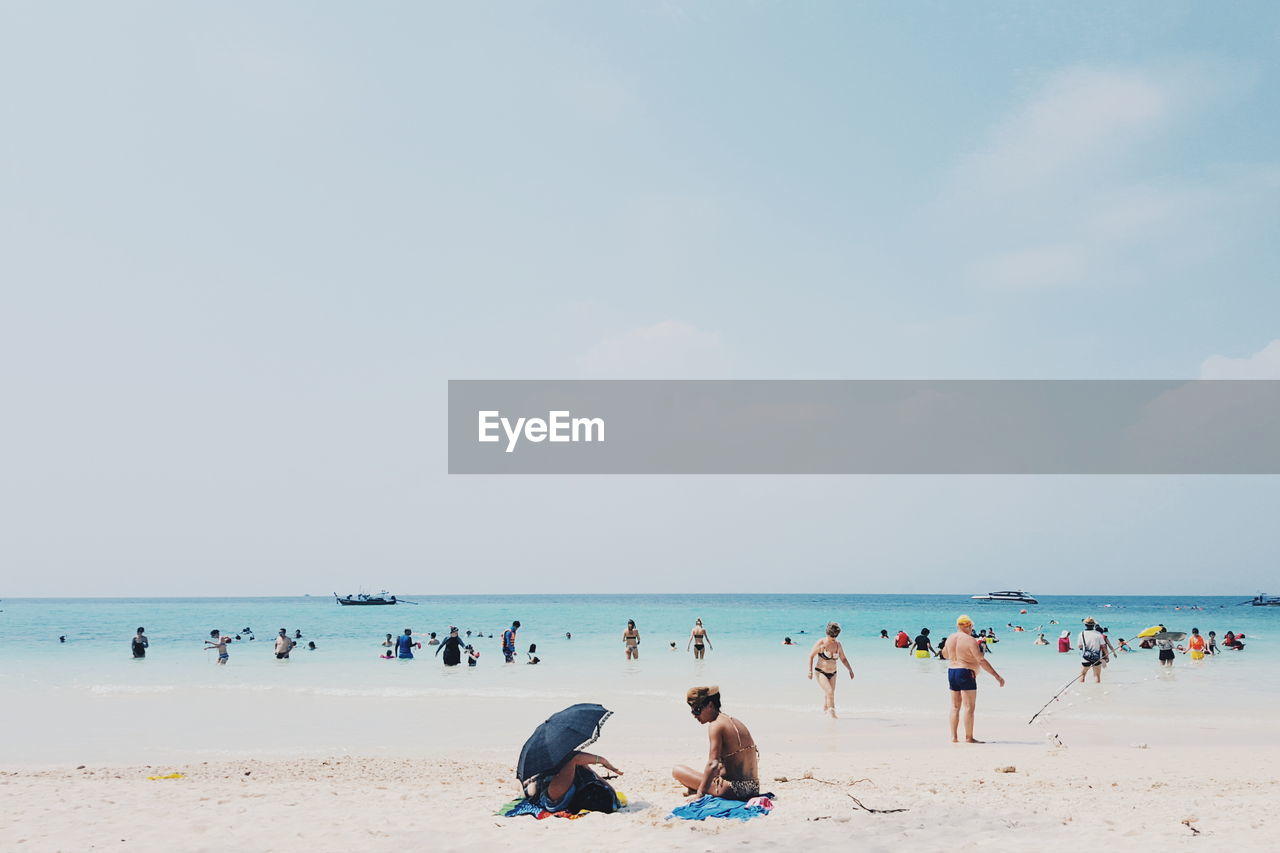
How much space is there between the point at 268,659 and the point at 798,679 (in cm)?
1716

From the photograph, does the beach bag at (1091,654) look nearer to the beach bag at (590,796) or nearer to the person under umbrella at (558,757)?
the beach bag at (590,796)

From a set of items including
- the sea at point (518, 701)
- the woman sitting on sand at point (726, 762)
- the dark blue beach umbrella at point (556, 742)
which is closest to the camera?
the dark blue beach umbrella at point (556, 742)

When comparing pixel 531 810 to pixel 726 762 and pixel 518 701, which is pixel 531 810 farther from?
pixel 518 701

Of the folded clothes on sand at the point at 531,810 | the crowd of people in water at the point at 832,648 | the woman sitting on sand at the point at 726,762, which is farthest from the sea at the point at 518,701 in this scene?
the woman sitting on sand at the point at 726,762

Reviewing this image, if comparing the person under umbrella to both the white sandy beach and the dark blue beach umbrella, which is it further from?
the white sandy beach

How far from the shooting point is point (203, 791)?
28.6 ft

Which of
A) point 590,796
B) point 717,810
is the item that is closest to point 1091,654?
point 717,810

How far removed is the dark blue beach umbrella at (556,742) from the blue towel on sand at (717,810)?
38.5 inches

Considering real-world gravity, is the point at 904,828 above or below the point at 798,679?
above

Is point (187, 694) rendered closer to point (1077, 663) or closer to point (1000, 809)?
point (1000, 809)

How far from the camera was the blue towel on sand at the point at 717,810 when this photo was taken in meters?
7.17

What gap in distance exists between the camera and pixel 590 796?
7551mm

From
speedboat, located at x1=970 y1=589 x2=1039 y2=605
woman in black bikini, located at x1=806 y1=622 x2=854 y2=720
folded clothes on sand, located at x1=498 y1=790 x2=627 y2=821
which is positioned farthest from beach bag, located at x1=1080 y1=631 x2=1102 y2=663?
speedboat, located at x1=970 y1=589 x2=1039 y2=605

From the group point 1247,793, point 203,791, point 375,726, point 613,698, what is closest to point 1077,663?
point 613,698
